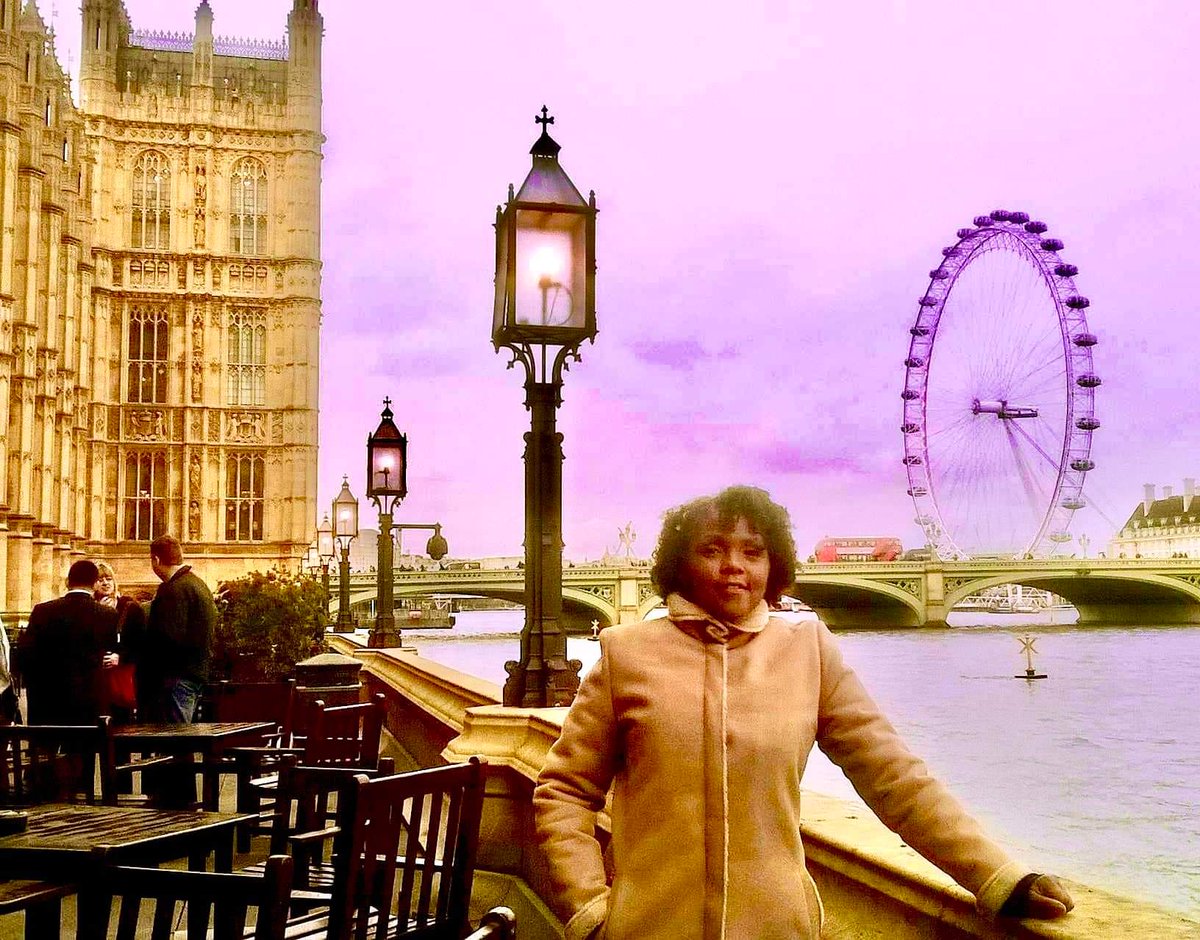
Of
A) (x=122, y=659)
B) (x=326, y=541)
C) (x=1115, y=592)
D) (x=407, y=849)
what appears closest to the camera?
(x=407, y=849)

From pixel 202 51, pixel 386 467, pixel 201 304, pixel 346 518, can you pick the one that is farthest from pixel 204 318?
pixel 386 467

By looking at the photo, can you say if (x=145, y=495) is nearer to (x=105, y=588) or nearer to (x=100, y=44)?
(x=100, y=44)

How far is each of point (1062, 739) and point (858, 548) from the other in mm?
51024

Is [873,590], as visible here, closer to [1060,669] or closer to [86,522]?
[1060,669]

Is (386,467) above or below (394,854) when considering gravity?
above

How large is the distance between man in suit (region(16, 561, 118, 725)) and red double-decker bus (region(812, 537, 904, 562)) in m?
74.9

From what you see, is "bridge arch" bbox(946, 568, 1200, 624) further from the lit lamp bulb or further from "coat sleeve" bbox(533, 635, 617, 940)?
"coat sleeve" bbox(533, 635, 617, 940)

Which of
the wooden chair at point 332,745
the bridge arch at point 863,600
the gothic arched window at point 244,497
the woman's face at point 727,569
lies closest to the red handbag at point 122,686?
the wooden chair at point 332,745

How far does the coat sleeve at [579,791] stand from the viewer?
220 cm

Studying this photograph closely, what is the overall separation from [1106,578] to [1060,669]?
13383mm

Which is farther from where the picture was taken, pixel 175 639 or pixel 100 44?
pixel 100 44

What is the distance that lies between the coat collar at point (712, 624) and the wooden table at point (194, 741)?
4.02m

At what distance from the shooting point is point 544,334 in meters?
5.07

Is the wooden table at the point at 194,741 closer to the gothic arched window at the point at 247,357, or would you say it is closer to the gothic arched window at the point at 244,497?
the gothic arched window at the point at 244,497
